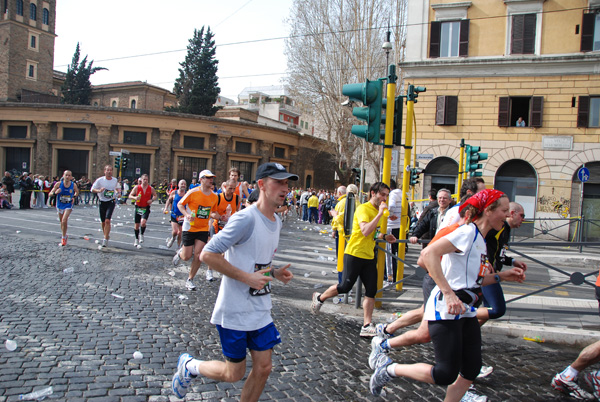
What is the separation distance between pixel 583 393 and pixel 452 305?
1.96 m

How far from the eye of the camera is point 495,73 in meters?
22.4

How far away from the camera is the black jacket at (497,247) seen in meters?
4.35

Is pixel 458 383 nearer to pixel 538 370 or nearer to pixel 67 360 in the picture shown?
pixel 538 370

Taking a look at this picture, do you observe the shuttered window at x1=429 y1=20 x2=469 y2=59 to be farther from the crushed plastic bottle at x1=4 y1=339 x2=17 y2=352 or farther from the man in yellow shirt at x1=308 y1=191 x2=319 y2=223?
the crushed plastic bottle at x1=4 y1=339 x2=17 y2=352

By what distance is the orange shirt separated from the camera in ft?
24.8

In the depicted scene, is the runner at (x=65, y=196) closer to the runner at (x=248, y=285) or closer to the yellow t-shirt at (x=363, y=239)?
the yellow t-shirt at (x=363, y=239)

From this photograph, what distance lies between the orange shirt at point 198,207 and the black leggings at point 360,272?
291 centimetres

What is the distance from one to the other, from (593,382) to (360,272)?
2.59 metres

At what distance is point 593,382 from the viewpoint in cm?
402

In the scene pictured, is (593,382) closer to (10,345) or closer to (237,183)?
(10,345)

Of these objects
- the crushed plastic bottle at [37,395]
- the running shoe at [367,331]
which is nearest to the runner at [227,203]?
the running shoe at [367,331]

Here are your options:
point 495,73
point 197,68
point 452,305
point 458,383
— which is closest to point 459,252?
point 452,305

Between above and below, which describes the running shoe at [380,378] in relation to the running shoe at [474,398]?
above

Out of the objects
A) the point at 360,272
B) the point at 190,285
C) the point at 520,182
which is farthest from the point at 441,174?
the point at 360,272
